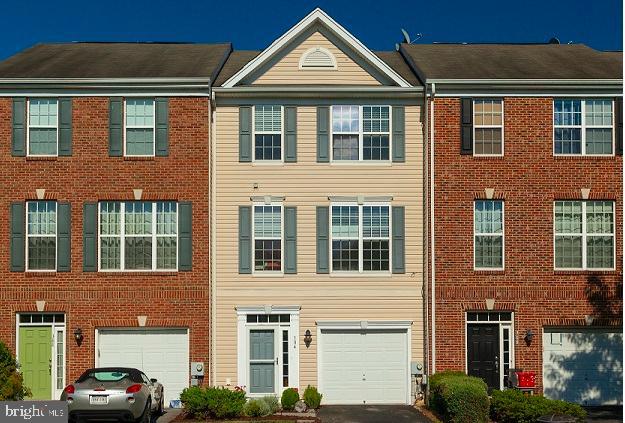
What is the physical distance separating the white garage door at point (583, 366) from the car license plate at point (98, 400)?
11.8 metres

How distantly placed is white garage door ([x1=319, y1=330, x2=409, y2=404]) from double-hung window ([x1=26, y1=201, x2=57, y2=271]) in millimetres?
7603

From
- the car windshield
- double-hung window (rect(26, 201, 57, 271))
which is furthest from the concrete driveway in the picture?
double-hung window (rect(26, 201, 57, 271))

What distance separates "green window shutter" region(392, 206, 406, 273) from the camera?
24.5m

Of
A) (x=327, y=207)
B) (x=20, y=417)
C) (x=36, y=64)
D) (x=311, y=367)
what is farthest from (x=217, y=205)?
(x=20, y=417)

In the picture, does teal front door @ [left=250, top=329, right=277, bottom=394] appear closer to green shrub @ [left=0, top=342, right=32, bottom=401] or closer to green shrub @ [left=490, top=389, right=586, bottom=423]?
green shrub @ [left=0, top=342, right=32, bottom=401]

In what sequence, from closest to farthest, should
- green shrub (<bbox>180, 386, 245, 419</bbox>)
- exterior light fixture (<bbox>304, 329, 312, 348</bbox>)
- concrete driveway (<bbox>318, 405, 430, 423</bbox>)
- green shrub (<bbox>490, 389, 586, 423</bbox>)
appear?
green shrub (<bbox>490, 389, 586, 423</bbox>) < green shrub (<bbox>180, 386, 245, 419</bbox>) < concrete driveway (<bbox>318, 405, 430, 423</bbox>) < exterior light fixture (<bbox>304, 329, 312, 348</bbox>)

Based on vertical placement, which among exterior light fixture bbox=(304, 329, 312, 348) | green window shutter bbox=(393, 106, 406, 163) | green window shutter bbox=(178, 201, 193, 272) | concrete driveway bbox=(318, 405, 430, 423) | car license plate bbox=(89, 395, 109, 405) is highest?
green window shutter bbox=(393, 106, 406, 163)

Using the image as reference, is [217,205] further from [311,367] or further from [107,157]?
[311,367]

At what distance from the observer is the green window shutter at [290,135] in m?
24.7

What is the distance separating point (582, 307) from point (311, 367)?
741cm

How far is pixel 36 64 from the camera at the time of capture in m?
25.7

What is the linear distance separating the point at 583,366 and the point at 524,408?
4.78 metres

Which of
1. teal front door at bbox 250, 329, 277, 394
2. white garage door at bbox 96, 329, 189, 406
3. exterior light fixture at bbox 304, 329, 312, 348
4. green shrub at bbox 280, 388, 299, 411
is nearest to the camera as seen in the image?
green shrub at bbox 280, 388, 299, 411

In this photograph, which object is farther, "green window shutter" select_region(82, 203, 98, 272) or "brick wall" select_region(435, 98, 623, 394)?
"brick wall" select_region(435, 98, 623, 394)
